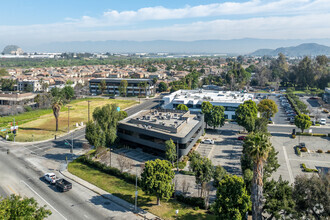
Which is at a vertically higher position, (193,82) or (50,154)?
(193,82)

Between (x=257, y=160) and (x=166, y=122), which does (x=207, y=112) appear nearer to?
(x=166, y=122)

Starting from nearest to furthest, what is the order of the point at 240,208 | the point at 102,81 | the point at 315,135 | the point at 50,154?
the point at 240,208 → the point at 50,154 → the point at 315,135 → the point at 102,81

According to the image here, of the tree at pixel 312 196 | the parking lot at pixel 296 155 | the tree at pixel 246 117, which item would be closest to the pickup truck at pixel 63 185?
the tree at pixel 312 196

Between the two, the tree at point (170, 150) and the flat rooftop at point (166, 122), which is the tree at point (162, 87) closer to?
the flat rooftop at point (166, 122)

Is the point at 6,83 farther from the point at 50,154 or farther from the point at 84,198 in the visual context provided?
the point at 84,198

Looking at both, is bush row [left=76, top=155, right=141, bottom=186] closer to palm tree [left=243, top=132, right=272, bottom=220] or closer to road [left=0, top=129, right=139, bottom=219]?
road [left=0, top=129, right=139, bottom=219]

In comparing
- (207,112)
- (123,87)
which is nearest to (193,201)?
(207,112)

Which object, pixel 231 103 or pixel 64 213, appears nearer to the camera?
pixel 64 213

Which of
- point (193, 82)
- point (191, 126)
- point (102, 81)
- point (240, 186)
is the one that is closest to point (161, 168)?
point (240, 186)
